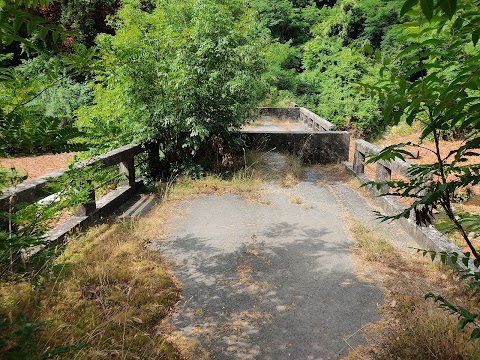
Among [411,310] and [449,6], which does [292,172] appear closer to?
[411,310]

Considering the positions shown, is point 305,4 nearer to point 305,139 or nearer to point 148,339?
point 305,139

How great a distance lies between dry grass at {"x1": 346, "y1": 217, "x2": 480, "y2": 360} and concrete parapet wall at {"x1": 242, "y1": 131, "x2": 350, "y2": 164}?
5126 mm

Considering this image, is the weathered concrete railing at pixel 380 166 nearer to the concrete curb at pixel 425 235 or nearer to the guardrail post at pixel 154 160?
the concrete curb at pixel 425 235

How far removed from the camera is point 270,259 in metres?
4.45

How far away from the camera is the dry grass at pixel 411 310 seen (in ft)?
8.68

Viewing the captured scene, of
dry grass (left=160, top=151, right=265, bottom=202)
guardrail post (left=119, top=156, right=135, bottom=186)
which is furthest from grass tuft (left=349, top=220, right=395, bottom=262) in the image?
guardrail post (left=119, top=156, right=135, bottom=186)

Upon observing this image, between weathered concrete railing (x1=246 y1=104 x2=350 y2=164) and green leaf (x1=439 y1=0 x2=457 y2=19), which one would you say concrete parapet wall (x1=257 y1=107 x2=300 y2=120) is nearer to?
weathered concrete railing (x1=246 y1=104 x2=350 y2=164)

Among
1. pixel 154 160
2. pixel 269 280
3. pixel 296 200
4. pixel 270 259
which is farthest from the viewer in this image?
pixel 154 160

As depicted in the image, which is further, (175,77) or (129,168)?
(175,77)

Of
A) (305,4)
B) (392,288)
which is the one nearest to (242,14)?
(392,288)

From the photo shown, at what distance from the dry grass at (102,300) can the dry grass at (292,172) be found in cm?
405

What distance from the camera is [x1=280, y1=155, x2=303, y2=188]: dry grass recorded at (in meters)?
7.80

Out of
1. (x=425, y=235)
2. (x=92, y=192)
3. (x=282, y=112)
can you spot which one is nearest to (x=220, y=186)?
(x=92, y=192)

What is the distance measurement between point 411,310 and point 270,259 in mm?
1687
